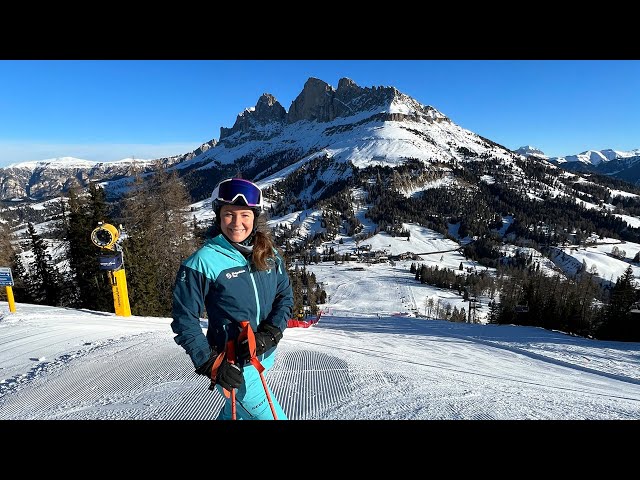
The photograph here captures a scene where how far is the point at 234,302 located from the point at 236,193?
2.41 ft

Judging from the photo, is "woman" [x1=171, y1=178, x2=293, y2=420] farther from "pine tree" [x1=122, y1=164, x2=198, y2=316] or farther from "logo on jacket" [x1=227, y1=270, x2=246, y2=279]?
"pine tree" [x1=122, y1=164, x2=198, y2=316]

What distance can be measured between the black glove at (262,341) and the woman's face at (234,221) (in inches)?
Result: 25.2

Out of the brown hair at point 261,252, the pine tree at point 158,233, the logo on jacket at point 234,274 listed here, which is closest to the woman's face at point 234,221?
the brown hair at point 261,252

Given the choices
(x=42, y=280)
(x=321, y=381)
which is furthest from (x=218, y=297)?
(x=42, y=280)

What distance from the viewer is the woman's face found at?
2.30 m

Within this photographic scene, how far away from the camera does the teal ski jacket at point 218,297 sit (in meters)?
2.07

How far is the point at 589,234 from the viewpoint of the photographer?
6009 inches

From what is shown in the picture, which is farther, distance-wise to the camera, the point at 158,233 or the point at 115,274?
the point at 158,233

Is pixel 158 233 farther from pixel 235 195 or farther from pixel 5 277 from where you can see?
pixel 235 195

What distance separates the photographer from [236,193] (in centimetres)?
229

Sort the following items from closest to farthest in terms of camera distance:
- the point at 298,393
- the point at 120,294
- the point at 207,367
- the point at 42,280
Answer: the point at 207,367 < the point at 298,393 < the point at 120,294 < the point at 42,280

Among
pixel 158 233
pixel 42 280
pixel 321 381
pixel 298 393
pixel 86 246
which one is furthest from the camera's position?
pixel 42 280

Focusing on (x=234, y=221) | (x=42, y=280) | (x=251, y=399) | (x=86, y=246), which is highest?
(x=86, y=246)
